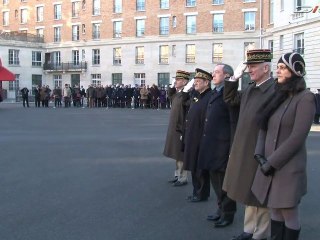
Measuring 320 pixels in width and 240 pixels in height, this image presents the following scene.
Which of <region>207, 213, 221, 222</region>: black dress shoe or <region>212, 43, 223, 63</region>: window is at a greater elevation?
<region>212, 43, 223, 63</region>: window

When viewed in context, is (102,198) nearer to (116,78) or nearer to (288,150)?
(288,150)

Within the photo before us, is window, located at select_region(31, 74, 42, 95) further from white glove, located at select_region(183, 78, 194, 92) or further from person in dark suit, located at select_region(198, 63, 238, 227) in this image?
person in dark suit, located at select_region(198, 63, 238, 227)

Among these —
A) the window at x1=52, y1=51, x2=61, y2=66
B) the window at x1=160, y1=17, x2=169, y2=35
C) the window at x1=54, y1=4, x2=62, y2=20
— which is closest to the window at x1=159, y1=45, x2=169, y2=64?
the window at x1=160, y1=17, x2=169, y2=35

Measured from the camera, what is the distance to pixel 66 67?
214 ft

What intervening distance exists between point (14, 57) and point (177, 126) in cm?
6070

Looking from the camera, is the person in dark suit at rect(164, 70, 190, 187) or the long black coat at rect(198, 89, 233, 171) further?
the person in dark suit at rect(164, 70, 190, 187)

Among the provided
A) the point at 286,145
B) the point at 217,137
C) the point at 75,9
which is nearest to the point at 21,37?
the point at 75,9

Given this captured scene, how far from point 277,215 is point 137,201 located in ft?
10.4

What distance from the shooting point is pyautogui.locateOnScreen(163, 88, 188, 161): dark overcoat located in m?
8.62

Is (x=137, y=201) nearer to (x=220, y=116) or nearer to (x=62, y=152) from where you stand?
(x=220, y=116)

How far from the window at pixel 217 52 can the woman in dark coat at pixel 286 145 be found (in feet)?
167

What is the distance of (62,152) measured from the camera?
12.8 meters

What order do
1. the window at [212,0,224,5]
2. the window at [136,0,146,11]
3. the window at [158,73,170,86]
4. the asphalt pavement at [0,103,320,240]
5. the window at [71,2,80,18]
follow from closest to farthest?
the asphalt pavement at [0,103,320,240] < the window at [212,0,224,5] < the window at [158,73,170,86] < the window at [136,0,146,11] < the window at [71,2,80,18]

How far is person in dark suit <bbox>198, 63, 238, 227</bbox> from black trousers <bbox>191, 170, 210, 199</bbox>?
3.38 feet
